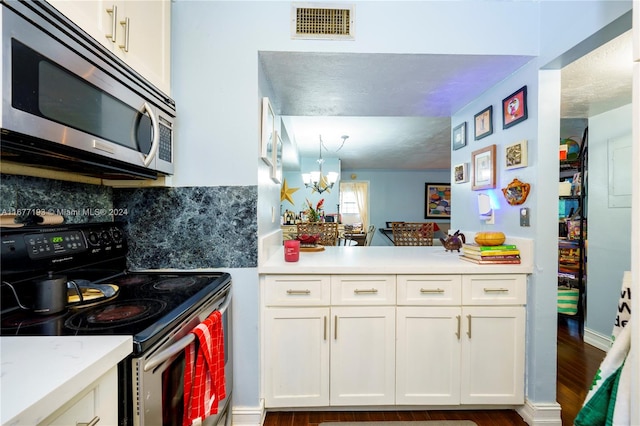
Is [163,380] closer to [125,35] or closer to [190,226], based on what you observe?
[190,226]

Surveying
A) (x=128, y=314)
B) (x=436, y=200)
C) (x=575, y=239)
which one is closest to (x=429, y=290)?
(x=128, y=314)

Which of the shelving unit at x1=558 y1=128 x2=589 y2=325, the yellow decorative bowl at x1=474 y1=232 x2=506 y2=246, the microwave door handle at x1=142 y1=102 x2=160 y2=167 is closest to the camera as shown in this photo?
the microwave door handle at x1=142 y1=102 x2=160 y2=167

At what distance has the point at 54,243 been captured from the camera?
1115mm

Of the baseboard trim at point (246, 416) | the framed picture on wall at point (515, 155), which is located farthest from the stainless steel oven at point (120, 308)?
the framed picture on wall at point (515, 155)

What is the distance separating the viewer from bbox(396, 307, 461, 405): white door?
164 centimetres

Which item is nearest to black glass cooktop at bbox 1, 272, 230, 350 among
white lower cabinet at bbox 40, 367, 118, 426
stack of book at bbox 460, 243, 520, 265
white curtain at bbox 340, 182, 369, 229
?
white lower cabinet at bbox 40, 367, 118, 426

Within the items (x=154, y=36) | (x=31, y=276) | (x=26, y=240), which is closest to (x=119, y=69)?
(x=154, y=36)

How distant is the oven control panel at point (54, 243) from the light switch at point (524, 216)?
2261 millimetres

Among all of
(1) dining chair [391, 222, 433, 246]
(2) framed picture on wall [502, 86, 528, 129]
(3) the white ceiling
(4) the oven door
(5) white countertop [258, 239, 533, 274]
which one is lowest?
(4) the oven door

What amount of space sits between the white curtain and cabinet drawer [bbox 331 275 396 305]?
6.84m

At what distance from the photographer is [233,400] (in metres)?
1.60

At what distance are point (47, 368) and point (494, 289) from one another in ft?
6.22

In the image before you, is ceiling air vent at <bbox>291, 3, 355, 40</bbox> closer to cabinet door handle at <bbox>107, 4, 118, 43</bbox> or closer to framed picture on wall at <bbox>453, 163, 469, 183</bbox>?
cabinet door handle at <bbox>107, 4, 118, 43</bbox>

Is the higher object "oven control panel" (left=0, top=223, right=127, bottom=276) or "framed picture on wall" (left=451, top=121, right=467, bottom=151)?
"framed picture on wall" (left=451, top=121, right=467, bottom=151)
